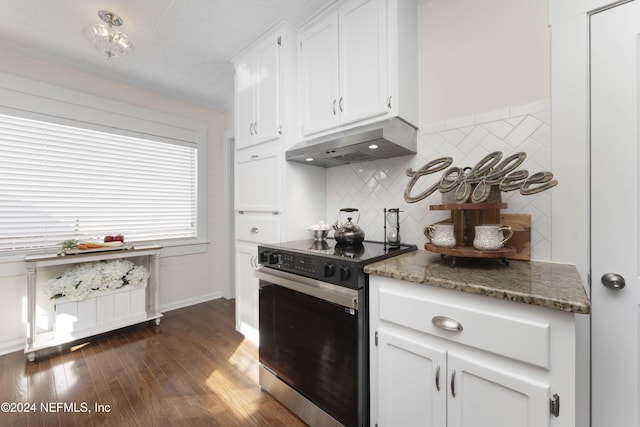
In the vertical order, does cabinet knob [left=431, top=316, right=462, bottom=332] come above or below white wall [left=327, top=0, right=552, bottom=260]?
below

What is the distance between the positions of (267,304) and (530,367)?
1.37m

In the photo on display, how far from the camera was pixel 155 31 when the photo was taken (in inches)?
82.8

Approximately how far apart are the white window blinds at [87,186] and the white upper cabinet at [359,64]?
2217mm

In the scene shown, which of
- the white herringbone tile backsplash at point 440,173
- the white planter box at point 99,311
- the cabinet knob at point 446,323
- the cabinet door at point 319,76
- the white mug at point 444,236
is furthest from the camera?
the white planter box at point 99,311

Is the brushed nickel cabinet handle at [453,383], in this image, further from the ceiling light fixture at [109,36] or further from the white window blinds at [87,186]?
the white window blinds at [87,186]

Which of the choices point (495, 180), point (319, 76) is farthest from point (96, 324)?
point (495, 180)

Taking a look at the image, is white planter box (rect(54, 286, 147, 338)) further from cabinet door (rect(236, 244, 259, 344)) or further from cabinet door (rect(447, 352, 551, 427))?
cabinet door (rect(447, 352, 551, 427))

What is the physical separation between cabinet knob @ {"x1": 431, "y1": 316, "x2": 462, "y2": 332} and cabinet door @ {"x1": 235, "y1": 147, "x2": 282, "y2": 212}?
1.36 metres

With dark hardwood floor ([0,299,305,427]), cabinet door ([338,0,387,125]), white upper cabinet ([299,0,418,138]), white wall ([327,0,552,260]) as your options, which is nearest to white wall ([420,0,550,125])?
white wall ([327,0,552,260])

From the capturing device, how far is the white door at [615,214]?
1095 millimetres

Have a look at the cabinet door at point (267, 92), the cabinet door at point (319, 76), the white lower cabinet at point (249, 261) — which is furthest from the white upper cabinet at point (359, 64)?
the white lower cabinet at point (249, 261)

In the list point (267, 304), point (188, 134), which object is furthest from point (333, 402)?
point (188, 134)

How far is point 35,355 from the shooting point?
2.19 m

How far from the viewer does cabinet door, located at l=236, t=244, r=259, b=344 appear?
227 centimetres
